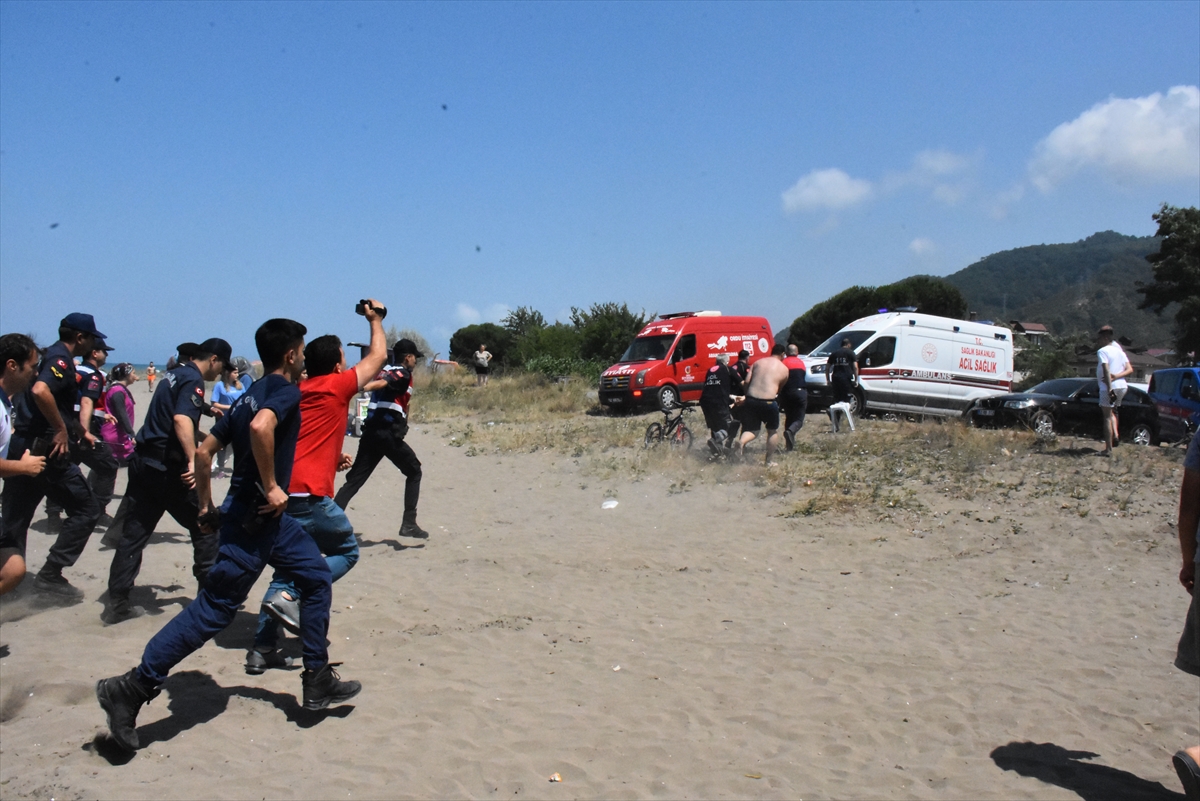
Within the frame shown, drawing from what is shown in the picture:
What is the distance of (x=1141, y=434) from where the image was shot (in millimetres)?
16578

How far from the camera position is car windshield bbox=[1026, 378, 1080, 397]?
16500 millimetres

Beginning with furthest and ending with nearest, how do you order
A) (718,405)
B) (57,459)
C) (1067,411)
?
1. (1067,411)
2. (718,405)
3. (57,459)

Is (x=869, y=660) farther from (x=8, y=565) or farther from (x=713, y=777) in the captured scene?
(x=8, y=565)

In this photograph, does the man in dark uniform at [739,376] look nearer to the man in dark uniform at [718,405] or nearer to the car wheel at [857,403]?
the man in dark uniform at [718,405]

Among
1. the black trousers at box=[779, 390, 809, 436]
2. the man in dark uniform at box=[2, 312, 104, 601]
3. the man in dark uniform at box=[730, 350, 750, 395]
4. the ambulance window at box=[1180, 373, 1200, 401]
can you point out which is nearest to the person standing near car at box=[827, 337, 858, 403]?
the man in dark uniform at box=[730, 350, 750, 395]

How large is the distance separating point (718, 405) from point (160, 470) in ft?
28.0

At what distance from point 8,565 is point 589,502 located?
731 cm

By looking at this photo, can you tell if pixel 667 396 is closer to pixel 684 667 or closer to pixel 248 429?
pixel 684 667

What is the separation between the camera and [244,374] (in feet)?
43.6

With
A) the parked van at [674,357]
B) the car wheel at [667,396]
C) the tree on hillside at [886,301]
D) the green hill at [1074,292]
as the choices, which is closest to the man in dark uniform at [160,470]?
the parked van at [674,357]

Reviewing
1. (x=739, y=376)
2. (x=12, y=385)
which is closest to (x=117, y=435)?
(x=12, y=385)

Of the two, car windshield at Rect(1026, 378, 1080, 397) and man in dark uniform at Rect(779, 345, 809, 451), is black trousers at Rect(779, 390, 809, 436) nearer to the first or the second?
man in dark uniform at Rect(779, 345, 809, 451)

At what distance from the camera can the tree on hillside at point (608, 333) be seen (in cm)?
3300

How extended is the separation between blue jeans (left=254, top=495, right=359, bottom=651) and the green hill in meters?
77.5
